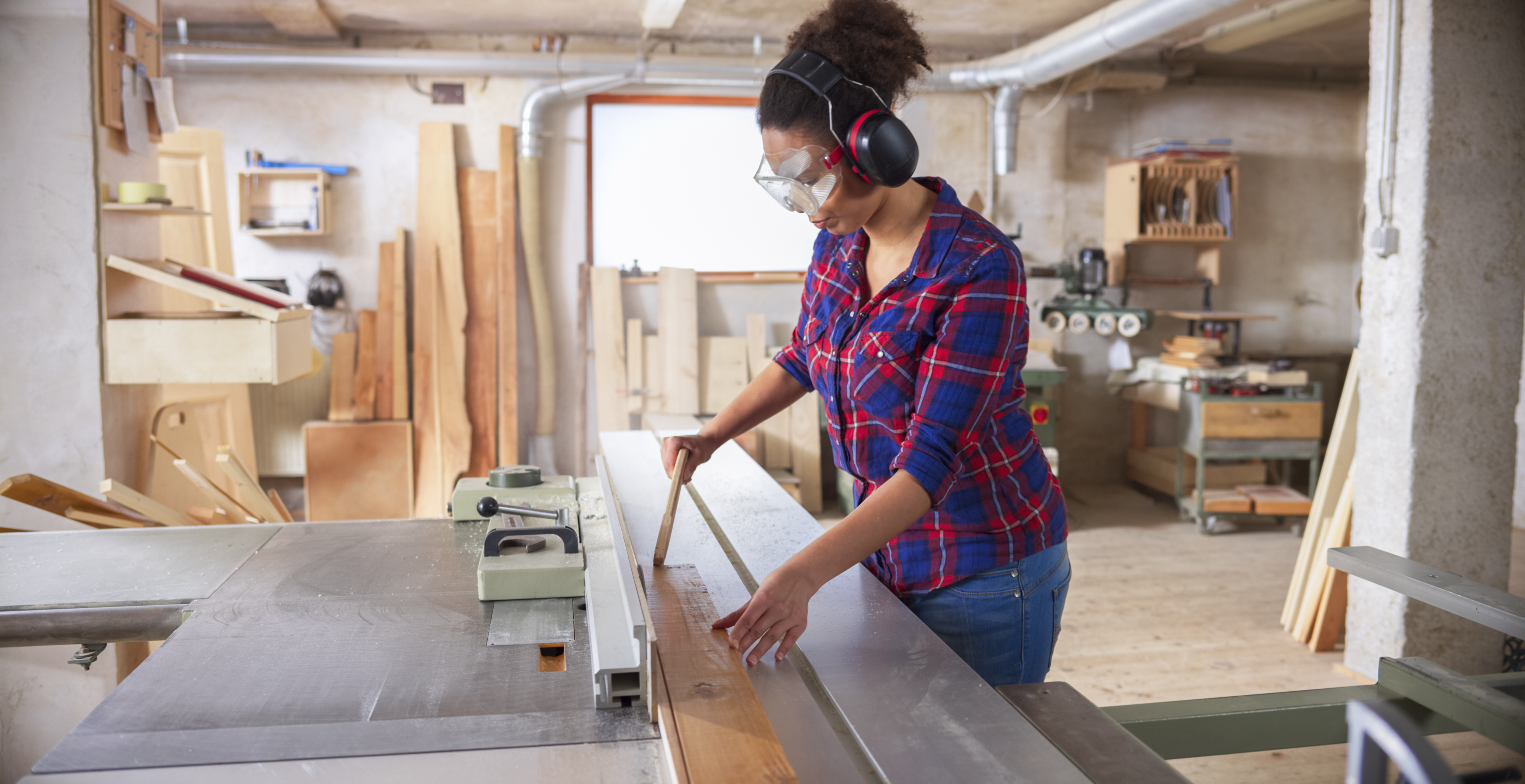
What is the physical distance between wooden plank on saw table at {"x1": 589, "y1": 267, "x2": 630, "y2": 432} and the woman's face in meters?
3.97

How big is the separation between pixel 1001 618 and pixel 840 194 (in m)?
0.64

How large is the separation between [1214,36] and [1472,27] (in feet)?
8.13

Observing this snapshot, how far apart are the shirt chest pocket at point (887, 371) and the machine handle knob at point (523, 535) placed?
0.51 m

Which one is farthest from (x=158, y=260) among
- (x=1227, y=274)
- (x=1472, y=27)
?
(x=1227, y=274)

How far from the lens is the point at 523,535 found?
5.18 ft

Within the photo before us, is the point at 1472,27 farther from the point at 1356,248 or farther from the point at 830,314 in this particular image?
the point at 1356,248

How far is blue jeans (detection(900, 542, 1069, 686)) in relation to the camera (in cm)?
142

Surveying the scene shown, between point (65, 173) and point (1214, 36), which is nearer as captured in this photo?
point (65, 173)

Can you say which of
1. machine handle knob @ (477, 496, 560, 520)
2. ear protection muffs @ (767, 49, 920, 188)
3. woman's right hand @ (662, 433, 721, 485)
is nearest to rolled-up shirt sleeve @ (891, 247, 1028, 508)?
ear protection muffs @ (767, 49, 920, 188)

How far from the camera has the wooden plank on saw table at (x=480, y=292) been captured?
5.16 meters

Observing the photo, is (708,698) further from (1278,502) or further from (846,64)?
(1278,502)

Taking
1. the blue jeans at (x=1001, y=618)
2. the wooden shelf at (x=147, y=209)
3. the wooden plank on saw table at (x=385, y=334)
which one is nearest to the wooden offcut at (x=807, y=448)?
the wooden plank on saw table at (x=385, y=334)

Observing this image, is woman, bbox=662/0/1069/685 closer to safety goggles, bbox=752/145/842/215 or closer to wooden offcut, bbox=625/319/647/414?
safety goggles, bbox=752/145/842/215

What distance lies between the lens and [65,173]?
259cm
